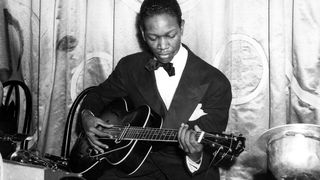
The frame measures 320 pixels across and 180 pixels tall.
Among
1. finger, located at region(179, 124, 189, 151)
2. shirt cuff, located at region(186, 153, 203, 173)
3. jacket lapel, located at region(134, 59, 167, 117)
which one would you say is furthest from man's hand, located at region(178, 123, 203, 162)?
jacket lapel, located at region(134, 59, 167, 117)

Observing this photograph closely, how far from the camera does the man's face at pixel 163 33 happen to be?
2318 millimetres

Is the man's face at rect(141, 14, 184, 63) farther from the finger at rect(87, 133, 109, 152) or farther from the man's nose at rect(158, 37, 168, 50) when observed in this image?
the finger at rect(87, 133, 109, 152)

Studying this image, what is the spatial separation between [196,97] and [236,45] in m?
0.61

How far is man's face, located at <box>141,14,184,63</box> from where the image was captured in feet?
7.61

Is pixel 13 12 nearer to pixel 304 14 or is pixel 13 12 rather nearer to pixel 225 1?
pixel 225 1

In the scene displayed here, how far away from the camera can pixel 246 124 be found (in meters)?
2.78

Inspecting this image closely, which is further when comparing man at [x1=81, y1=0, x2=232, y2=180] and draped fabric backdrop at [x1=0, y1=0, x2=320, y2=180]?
draped fabric backdrop at [x1=0, y1=0, x2=320, y2=180]

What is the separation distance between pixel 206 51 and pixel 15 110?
4.51ft

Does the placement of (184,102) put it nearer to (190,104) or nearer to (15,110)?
(190,104)

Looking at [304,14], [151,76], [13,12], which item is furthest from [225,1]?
[13,12]

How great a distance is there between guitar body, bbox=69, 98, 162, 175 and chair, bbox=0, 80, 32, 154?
0.60 metres

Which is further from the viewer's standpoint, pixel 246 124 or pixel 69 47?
pixel 69 47

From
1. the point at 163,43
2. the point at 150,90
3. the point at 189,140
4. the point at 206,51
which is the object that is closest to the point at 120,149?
the point at 150,90

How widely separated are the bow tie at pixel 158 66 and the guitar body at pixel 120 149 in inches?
9.3
